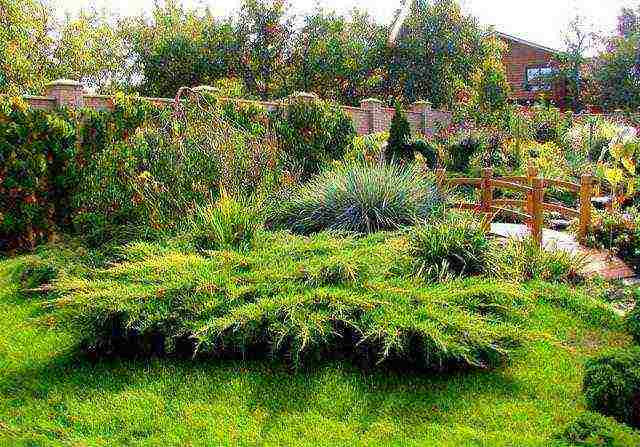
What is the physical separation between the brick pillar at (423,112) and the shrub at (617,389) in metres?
15.4

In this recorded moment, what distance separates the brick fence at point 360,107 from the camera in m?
10.1

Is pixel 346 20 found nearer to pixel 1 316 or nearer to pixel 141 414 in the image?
pixel 1 316

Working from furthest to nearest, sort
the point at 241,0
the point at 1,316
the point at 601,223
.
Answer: the point at 241,0
the point at 601,223
the point at 1,316

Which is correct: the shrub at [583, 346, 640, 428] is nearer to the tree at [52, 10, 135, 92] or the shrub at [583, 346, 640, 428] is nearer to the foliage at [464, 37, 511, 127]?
the foliage at [464, 37, 511, 127]

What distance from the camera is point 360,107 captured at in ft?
57.4

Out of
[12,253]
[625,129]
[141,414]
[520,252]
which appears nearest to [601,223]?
[520,252]

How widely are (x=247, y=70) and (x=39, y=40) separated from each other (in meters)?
5.95

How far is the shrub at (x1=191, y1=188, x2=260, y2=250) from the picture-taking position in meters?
6.60

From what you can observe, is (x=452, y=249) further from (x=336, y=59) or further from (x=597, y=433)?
(x=336, y=59)

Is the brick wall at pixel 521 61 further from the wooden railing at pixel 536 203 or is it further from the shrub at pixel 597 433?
the shrub at pixel 597 433

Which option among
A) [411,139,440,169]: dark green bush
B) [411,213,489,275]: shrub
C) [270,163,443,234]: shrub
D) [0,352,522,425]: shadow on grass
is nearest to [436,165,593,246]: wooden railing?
[270,163,443,234]: shrub

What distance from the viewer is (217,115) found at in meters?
9.41

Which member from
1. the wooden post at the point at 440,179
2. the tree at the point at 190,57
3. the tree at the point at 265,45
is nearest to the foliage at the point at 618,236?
the wooden post at the point at 440,179

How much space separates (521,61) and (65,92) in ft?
96.0
